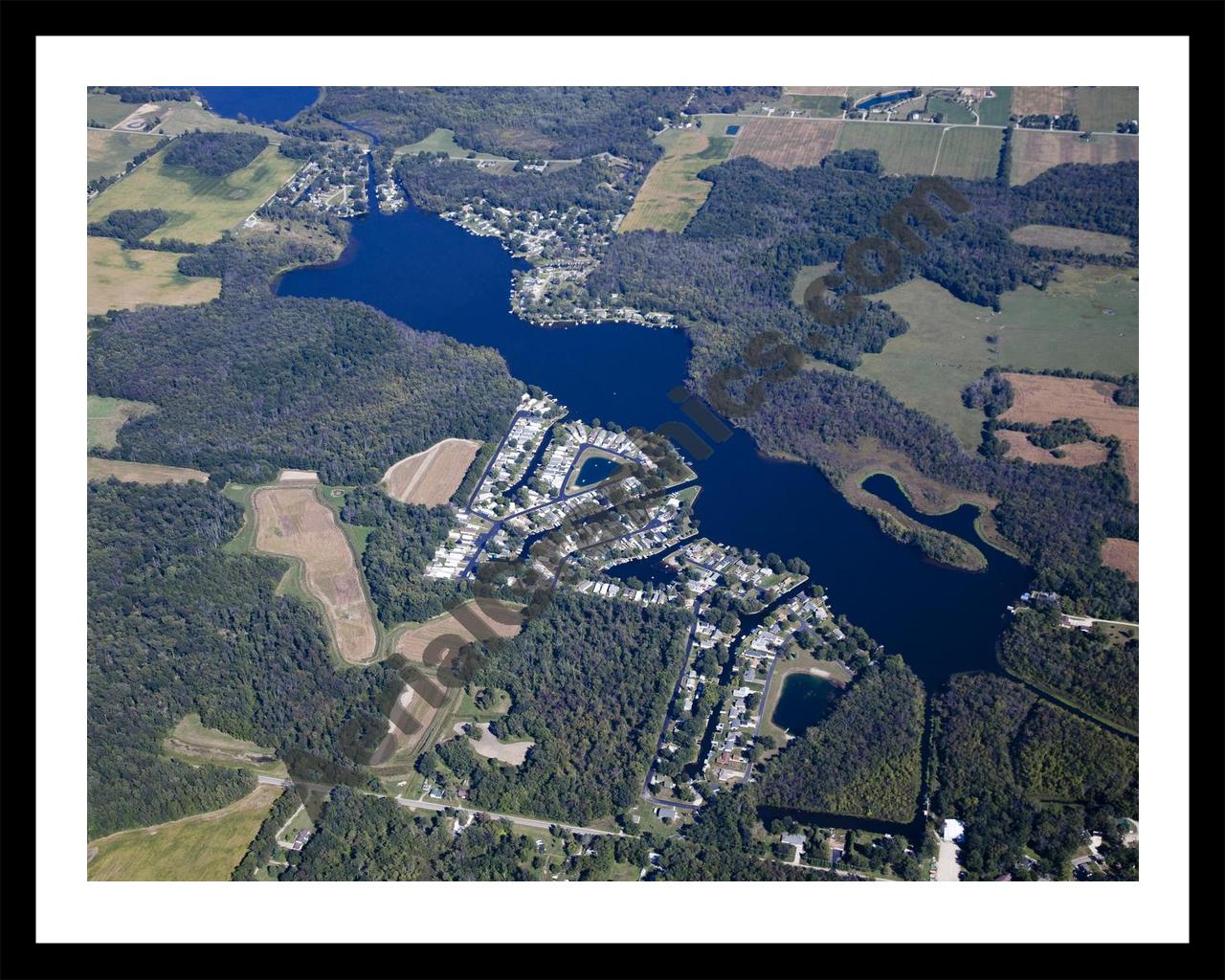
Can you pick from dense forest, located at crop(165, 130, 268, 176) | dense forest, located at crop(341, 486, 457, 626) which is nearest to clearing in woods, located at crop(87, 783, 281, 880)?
dense forest, located at crop(341, 486, 457, 626)

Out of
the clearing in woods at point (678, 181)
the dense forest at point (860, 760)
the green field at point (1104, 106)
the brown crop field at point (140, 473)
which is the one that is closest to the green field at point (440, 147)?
the clearing in woods at point (678, 181)

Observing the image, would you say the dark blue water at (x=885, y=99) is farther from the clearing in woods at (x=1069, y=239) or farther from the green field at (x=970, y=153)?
the clearing in woods at (x=1069, y=239)

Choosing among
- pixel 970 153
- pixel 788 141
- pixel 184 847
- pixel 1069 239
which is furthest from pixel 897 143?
pixel 184 847

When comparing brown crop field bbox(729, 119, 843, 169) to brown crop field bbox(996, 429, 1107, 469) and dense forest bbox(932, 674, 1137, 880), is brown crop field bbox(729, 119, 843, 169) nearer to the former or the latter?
brown crop field bbox(996, 429, 1107, 469)

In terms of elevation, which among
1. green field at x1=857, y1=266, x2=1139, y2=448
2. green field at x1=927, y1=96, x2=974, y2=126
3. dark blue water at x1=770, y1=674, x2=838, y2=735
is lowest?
dark blue water at x1=770, y1=674, x2=838, y2=735

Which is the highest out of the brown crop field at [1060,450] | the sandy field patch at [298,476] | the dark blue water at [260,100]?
the dark blue water at [260,100]

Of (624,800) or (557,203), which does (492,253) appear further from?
(624,800)
